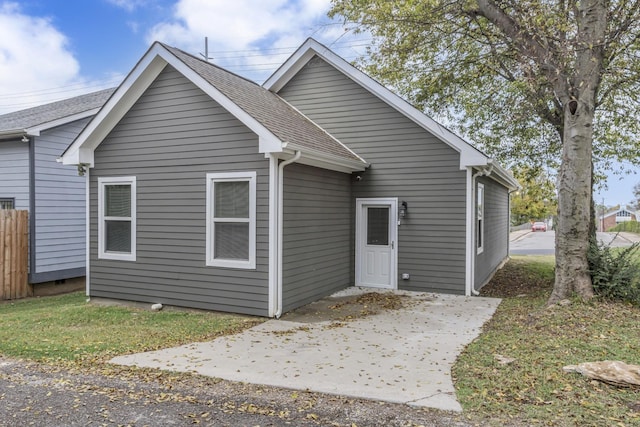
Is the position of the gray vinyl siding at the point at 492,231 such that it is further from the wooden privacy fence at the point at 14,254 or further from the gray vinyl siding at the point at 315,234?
the wooden privacy fence at the point at 14,254

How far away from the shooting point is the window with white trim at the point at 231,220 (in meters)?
7.61

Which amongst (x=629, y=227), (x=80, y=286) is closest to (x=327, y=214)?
(x=80, y=286)

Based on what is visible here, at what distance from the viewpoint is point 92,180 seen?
9109 mm

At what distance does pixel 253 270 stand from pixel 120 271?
3178 millimetres

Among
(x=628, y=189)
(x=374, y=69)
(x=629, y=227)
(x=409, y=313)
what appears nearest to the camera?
(x=409, y=313)

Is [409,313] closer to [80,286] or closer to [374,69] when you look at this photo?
[374,69]

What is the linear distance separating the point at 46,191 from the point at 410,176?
29.0ft

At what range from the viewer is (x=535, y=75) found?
8.55 meters

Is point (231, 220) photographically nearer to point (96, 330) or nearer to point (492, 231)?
point (96, 330)

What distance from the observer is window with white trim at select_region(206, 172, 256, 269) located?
25.0 feet

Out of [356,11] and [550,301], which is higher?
[356,11]

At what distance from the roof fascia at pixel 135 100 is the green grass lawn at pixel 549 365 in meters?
4.38

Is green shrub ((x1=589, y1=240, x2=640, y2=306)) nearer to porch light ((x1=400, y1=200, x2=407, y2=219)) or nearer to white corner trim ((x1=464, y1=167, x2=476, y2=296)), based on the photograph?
white corner trim ((x1=464, y1=167, x2=476, y2=296))

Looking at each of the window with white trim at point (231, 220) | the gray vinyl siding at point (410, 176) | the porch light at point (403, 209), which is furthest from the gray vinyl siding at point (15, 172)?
the porch light at point (403, 209)
